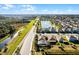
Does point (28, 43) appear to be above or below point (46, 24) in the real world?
below

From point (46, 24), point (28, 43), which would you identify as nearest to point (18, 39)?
point (28, 43)

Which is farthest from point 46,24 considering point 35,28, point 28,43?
point 28,43

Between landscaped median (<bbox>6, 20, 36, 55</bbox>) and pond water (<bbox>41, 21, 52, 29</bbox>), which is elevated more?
pond water (<bbox>41, 21, 52, 29</bbox>)

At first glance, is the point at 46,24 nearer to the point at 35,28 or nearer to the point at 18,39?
the point at 35,28

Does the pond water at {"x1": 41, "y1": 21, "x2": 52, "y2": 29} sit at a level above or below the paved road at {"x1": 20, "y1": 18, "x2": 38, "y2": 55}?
above

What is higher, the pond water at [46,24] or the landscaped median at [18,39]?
the pond water at [46,24]

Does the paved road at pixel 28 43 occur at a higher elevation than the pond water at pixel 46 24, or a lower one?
lower

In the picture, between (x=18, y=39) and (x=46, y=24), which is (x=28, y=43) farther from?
(x=46, y=24)
